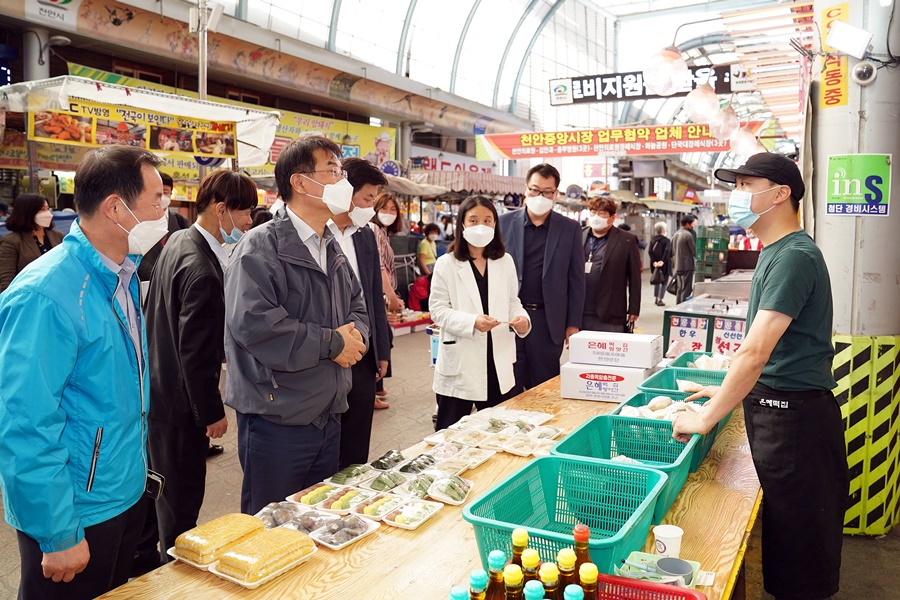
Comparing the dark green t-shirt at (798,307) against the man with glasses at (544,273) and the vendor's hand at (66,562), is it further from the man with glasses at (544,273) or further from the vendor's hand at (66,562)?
the vendor's hand at (66,562)

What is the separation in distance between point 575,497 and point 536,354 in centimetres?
226

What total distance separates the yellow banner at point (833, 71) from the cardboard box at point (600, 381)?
6.25ft

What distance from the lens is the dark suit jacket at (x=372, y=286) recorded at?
3705 mm

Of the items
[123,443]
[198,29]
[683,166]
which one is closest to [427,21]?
[198,29]

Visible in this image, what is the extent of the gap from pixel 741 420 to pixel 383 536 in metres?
2.07

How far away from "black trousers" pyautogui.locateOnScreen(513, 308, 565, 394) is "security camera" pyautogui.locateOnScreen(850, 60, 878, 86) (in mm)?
2198

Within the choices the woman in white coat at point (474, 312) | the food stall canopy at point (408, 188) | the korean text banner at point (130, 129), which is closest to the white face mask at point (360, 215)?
the woman in white coat at point (474, 312)

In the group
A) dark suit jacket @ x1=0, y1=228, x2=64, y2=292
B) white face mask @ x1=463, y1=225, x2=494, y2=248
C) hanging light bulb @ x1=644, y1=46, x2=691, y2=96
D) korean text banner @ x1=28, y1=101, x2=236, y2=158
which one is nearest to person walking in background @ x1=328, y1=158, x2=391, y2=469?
white face mask @ x1=463, y1=225, x2=494, y2=248

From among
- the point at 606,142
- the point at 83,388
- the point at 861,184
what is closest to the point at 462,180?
the point at 606,142

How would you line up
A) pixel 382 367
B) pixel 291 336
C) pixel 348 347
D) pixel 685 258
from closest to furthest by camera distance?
1. pixel 291 336
2. pixel 348 347
3. pixel 382 367
4. pixel 685 258

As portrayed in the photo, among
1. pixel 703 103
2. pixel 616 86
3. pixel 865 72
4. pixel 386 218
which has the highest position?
pixel 616 86

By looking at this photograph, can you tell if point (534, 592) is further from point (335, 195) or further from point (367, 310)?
point (367, 310)

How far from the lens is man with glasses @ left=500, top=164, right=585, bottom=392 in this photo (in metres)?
4.30

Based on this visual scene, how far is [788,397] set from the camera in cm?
246
